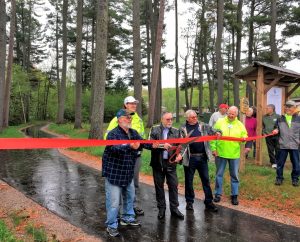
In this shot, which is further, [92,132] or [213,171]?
[92,132]

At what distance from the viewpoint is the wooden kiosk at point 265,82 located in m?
10.2

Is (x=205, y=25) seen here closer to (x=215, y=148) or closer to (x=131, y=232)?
(x=215, y=148)

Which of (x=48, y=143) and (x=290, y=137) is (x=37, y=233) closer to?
(x=48, y=143)

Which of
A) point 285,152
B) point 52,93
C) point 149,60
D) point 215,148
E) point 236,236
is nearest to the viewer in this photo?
point 236,236

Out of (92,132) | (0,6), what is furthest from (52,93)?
(92,132)

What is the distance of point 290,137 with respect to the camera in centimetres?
771

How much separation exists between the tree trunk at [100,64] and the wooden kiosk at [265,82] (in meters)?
6.79

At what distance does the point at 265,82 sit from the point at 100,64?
7.79 m

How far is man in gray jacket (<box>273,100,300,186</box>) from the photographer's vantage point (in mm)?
7702

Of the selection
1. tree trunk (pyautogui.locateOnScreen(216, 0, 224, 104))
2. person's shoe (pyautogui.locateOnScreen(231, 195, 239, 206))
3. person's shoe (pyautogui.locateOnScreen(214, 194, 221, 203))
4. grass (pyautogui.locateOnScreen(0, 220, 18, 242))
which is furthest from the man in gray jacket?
tree trunk (pyautogui.locateOnScreen(216, 0, 224, 104))

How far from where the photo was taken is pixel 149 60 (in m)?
33.4

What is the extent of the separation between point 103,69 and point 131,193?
35.4ft

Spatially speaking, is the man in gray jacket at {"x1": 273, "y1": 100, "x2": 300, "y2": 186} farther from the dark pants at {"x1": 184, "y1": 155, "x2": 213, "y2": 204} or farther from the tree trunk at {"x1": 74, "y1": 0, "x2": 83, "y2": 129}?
the tree trunk at {"x1": 74, "y1": 0, "x2": 83, "y2": 129}

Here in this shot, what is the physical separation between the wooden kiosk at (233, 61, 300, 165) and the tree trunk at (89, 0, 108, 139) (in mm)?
6786
